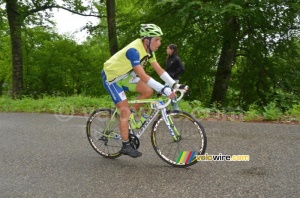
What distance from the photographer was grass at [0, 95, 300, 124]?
25.6ft

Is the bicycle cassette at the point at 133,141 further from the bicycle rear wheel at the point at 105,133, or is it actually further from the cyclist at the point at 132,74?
the bicycle rear wheel at the point at 105,133

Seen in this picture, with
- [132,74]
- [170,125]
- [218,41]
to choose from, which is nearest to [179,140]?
[170,125]

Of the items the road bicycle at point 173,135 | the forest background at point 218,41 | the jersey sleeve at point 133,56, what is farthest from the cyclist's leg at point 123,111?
the forest background at point 218,41

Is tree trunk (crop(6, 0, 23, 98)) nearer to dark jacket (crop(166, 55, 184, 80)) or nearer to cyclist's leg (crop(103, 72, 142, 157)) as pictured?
dark jacket (crop(166, 55, 184, 80))

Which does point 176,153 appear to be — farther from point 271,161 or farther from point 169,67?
point 169,67

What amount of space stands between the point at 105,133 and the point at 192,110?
14.2 ft

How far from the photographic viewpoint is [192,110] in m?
8.95

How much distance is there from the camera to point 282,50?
13086 millimetres

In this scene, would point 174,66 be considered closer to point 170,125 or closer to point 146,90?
point 146,90

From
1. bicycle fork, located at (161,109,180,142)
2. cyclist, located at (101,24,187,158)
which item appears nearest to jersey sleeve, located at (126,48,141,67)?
cyclist, located at (101,24,187,158)

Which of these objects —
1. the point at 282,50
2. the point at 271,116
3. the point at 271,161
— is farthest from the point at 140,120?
the point at 282,50

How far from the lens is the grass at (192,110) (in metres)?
7.81

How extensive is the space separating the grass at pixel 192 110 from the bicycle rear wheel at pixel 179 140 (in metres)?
3.97

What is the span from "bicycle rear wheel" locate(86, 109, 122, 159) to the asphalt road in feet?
0.53
